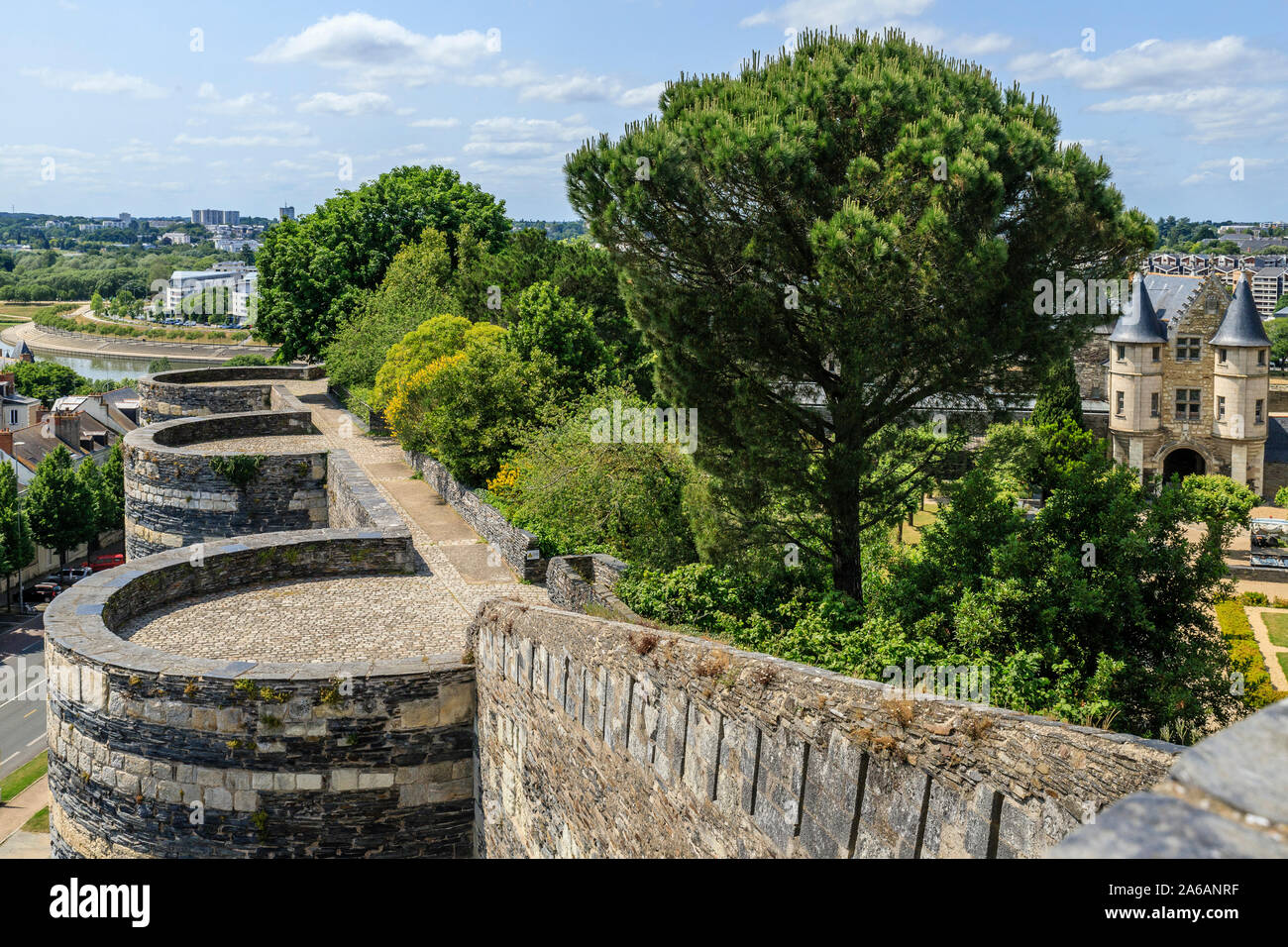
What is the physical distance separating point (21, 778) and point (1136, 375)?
45.7m

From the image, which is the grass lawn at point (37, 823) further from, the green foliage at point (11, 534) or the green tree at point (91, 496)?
the green tree at point (91, 496)

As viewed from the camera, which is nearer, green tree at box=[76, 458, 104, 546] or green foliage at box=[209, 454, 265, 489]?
green foliage at box=[209, 454, 265, 489]

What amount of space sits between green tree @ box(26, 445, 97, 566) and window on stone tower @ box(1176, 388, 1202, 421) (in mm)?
51881

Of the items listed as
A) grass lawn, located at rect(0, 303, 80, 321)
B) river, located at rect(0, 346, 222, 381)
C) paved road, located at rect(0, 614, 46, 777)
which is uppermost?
grass lawn, located at rect(0, 303, 80, 321)

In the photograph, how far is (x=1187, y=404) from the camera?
48.3 meters

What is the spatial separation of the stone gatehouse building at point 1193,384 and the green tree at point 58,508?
1935 inches

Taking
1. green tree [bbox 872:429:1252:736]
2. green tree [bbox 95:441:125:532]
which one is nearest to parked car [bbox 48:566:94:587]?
green tree [bbox 95:441:125:532]

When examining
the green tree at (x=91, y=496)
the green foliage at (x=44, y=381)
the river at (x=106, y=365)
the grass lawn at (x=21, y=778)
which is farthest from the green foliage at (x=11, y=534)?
the river at (x=106, y=365)

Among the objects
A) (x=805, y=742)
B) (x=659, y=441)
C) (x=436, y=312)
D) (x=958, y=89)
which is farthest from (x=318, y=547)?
(x=436, y=312)

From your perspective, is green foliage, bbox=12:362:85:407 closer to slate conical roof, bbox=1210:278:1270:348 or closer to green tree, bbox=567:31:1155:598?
slate conical roof, bbox=1210:278:1270:348

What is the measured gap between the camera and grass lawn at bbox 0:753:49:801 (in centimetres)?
2919

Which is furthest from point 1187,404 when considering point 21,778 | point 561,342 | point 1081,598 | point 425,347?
point 21,778

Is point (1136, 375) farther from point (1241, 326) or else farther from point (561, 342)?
point (561, 342)

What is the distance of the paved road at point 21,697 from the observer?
3297cm
